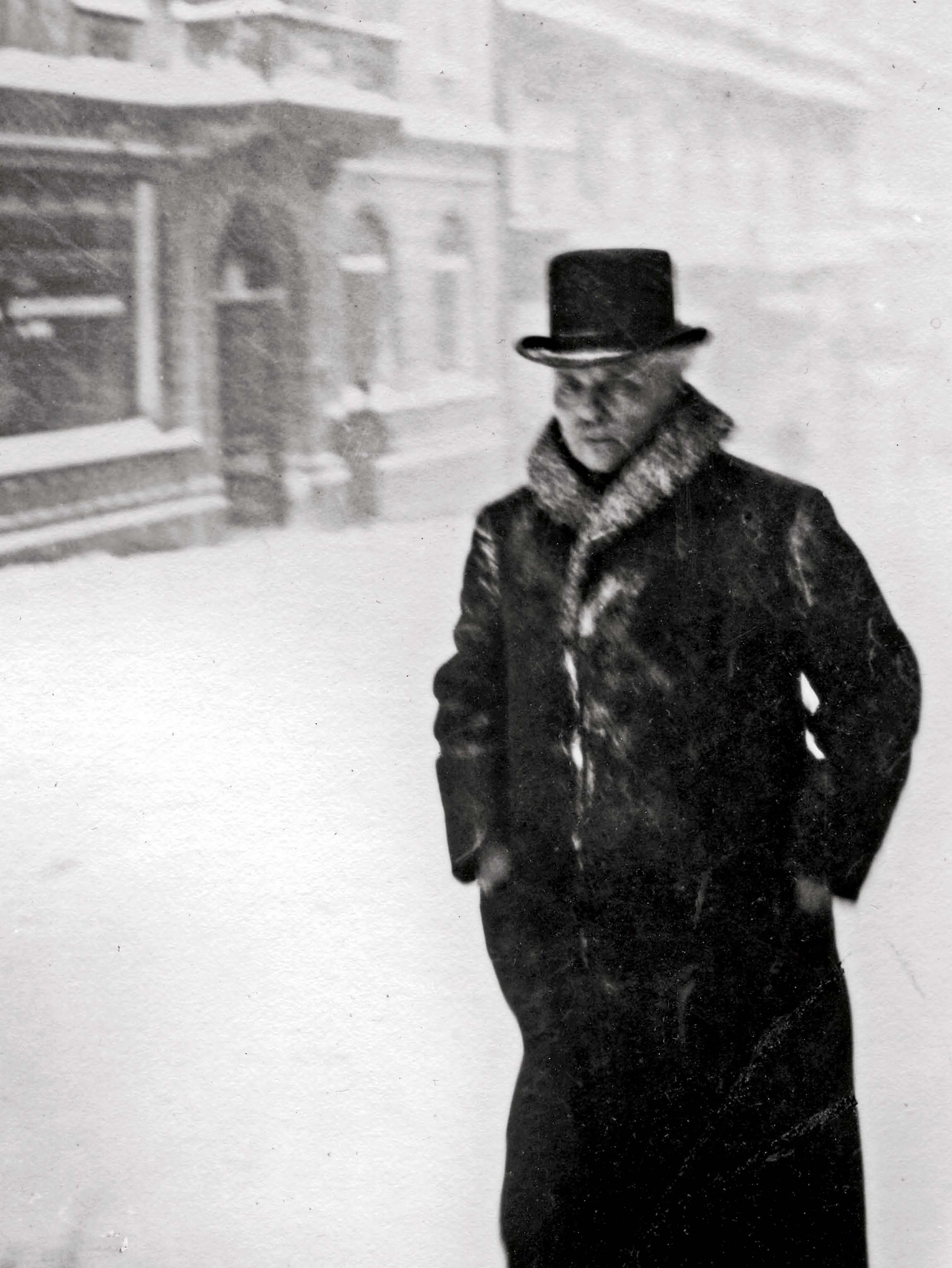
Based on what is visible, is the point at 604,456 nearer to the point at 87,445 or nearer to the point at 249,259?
the point at 249,259

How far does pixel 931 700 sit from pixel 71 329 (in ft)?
5.92

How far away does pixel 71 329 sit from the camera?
7.25 ft

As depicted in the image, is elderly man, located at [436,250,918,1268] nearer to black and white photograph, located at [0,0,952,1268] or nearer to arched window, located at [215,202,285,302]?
black and white photograph, located at [0,0,952,1268]

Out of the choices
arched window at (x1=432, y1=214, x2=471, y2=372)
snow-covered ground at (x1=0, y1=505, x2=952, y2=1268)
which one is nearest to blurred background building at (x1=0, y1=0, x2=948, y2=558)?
arched window at (x1=432, y1=214, x2=471, y2=372)

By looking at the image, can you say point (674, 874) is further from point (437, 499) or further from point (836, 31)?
point (836, 31)

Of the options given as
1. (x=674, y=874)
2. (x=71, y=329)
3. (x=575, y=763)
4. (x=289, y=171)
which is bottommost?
(x=674, y=874)

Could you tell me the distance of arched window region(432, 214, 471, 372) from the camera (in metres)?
2.19

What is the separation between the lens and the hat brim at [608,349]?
7.00ft

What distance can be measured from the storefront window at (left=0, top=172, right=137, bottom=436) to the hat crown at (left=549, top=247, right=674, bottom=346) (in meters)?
0.84

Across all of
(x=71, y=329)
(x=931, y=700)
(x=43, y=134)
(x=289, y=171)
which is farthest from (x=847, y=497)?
(x=43, y=134)

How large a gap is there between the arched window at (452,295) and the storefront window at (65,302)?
580mm

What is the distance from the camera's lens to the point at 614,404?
215 centimetres

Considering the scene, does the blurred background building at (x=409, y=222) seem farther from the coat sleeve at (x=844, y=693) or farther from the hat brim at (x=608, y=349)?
the coat sleeve at (x=844, y=693)

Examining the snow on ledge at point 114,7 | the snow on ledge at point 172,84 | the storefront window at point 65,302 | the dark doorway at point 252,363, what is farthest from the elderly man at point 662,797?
the snow on ledge at point 114,7
